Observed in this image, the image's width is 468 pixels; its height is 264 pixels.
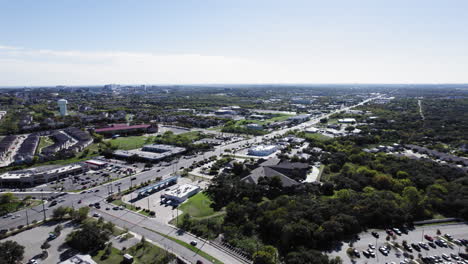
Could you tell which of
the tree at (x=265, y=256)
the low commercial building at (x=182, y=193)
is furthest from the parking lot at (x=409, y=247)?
the low commercial building at (x=182, y=193)

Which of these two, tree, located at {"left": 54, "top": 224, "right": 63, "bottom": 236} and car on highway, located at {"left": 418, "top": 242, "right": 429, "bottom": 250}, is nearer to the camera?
car on highway, located at {"left": 418, "top": 242, "right": 429, "bottom": 250}

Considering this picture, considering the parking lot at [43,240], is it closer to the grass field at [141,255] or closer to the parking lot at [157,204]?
the grass field at [141,255]

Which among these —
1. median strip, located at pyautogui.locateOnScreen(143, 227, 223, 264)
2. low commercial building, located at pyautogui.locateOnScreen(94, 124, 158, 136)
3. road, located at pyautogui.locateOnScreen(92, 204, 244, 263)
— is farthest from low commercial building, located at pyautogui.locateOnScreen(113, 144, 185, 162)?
median strip, located at pyautogui.locateOnScreen(143, 227, 223, 264)

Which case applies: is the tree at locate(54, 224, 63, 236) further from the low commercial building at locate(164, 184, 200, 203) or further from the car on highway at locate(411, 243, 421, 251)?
the car on highway at locate(411, 243, 421, 251)

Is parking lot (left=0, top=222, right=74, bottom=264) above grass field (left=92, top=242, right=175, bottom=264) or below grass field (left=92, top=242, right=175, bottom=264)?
below

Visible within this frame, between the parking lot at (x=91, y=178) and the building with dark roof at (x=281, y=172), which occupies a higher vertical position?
the building with dark roof at (x=281, y=172)

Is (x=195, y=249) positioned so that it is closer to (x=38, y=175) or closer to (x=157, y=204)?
(x=157, y=204)
